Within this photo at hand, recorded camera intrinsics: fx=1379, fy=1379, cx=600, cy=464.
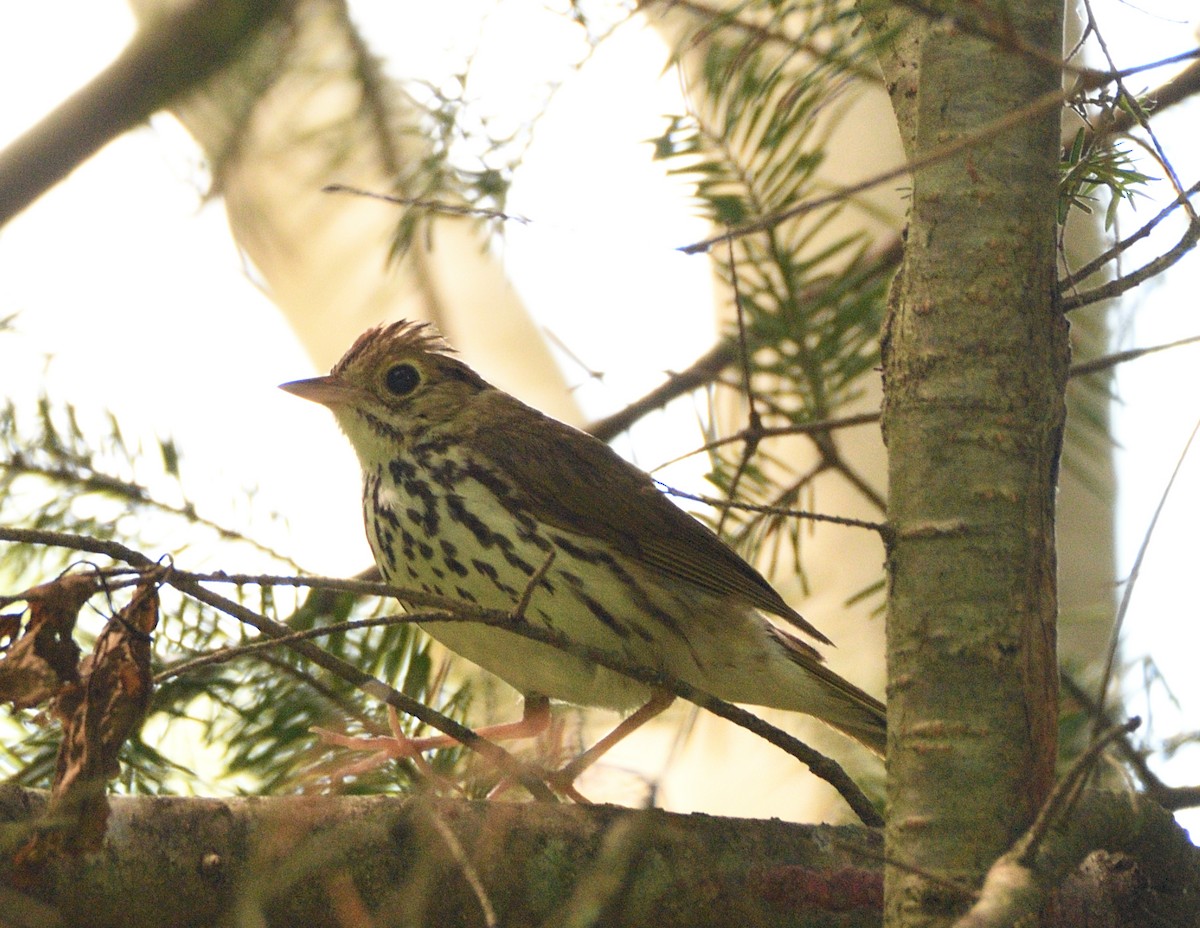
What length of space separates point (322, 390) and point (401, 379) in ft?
0.66

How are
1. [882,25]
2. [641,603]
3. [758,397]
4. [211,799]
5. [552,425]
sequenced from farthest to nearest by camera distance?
[552,425]
[641,603]
[758,397]
[882,25]
[211,799]

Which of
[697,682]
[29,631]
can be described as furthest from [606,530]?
[29,631]

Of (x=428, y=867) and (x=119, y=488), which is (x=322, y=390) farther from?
(x=428, y=867)

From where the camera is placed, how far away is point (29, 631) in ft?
4.94

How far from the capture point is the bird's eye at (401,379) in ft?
11.5

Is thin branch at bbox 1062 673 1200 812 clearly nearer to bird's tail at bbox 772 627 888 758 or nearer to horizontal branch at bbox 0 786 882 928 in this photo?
horizontal branch at bbox 0 786 882 928

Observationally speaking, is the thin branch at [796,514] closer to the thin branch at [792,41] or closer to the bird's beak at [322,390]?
the thin branch at [792,41]

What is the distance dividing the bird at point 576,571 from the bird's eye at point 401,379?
0.11m

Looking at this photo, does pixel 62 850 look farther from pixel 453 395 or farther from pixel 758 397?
pixel 453 395

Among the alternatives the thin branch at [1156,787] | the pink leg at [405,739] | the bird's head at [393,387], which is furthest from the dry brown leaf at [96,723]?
the bird's head at [393,387]

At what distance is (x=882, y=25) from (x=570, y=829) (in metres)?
1.24

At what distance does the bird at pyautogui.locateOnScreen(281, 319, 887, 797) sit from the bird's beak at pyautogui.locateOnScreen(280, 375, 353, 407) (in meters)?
0.14

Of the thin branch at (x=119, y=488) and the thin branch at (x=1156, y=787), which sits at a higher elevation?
the thin branch at (x=119, y=488)

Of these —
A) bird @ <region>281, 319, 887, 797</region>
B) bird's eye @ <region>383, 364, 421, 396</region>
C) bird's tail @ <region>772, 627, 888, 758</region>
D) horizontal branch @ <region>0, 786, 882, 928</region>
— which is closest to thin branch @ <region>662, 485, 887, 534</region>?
horizontal branch @ <region>0, 786, 882, 928</region>
